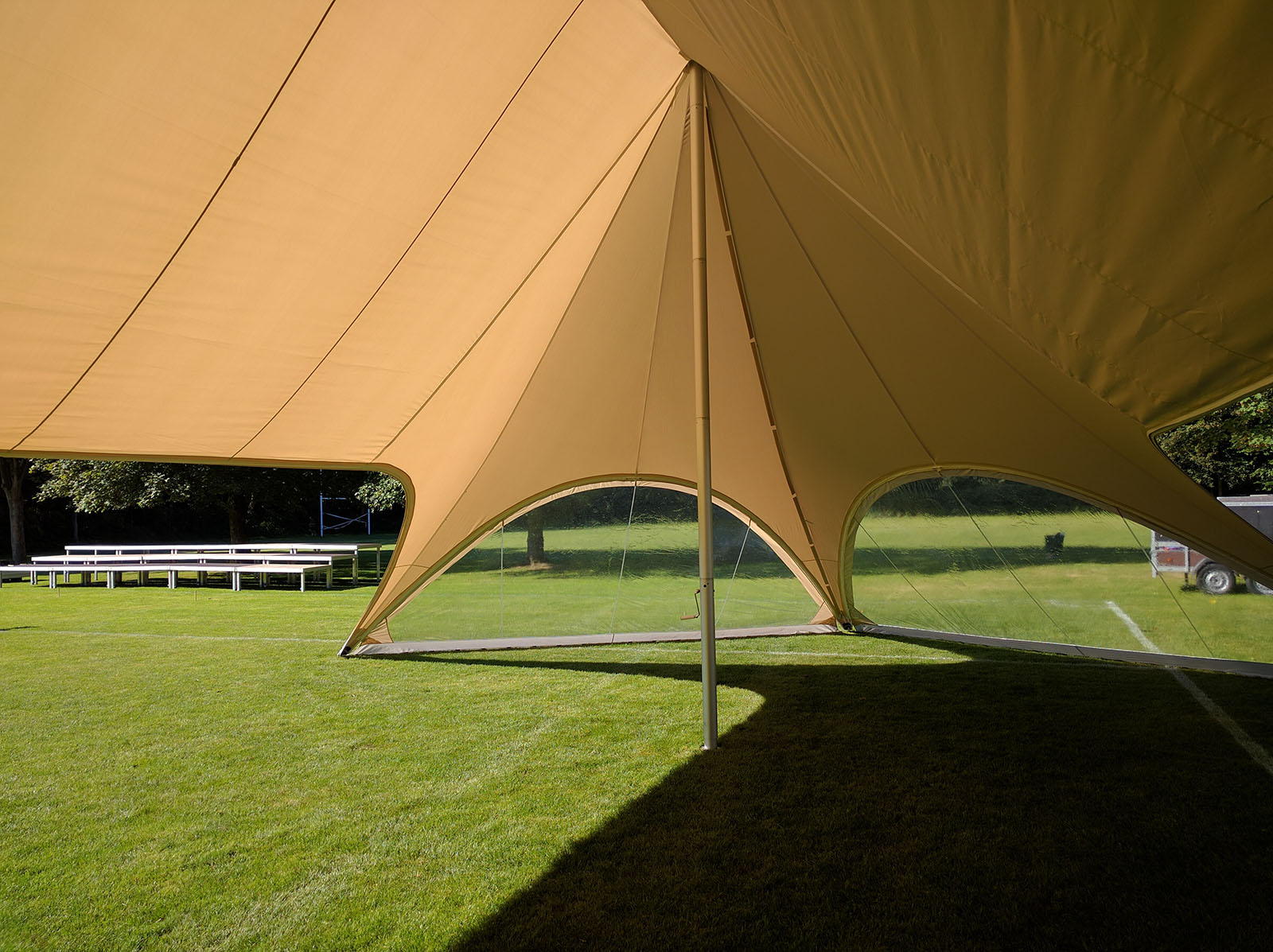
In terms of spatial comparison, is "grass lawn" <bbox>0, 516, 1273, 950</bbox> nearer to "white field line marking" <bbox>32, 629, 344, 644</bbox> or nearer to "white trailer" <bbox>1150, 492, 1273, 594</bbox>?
"white trailer" <bbox>1150, 492, 1273, 594</bbox>

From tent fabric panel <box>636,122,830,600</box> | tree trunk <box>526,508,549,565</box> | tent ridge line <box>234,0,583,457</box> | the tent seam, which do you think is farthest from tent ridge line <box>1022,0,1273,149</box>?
tree trunk <box>526,508,549,565</box>

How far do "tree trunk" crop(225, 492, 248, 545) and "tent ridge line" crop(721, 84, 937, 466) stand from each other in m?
20.2

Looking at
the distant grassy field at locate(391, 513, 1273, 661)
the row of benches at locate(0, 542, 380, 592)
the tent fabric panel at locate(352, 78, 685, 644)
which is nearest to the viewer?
the tent fabric panel at locate(352, 78, 685, 644)

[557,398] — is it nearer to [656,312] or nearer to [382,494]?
[656,312]

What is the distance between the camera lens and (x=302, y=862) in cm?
351

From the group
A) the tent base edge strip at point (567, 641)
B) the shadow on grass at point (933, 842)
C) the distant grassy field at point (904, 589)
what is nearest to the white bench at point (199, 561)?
the tent base edge strip at point (567, 641)

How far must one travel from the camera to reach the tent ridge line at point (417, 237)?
166 inches

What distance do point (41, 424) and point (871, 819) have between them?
5.57 meters

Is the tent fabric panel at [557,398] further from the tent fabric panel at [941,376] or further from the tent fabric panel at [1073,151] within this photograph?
the tent fabric panel at [1073,151]

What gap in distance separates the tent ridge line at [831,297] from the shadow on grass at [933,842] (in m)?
2.79

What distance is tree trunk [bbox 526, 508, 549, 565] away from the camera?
8641 mm

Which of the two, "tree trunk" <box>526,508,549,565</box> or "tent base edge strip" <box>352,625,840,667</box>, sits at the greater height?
"tree trunk" <box>526,508,549,565</box>

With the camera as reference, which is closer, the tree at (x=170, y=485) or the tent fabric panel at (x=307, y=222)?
the tent fabric panel at (x=307, y=222)

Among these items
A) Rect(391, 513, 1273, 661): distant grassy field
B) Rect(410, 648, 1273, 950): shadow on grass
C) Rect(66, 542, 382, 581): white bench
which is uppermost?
Rect(66, 542, 382, 581): white bench
